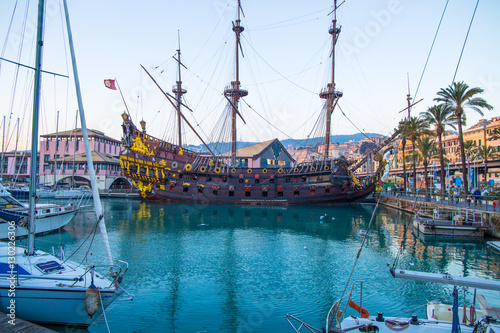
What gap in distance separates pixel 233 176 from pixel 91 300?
134 ft

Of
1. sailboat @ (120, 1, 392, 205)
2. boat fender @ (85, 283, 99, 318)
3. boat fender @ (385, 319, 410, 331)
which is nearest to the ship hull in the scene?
sailboat @ (120, 1, 392, 205)

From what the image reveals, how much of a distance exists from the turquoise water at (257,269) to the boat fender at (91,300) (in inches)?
63.7

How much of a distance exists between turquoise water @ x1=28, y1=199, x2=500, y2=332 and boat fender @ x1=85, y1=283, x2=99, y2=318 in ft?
5.31

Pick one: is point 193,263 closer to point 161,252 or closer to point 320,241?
point 161,252

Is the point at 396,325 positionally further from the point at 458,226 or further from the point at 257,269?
the point at 458,226

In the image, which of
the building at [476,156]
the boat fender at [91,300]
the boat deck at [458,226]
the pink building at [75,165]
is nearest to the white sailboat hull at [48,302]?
the boat fender at [91,300]

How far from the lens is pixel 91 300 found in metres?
8.03

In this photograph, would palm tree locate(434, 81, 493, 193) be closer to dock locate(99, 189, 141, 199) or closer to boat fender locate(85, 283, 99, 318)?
boat fender locate(85, 283, 99, 318)

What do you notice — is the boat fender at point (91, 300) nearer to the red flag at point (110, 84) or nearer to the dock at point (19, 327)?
the dock at point (19, 327)

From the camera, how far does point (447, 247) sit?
65.5 ft

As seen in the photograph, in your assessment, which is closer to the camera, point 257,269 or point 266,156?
point 257,269

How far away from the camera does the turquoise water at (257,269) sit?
10406 millimetres

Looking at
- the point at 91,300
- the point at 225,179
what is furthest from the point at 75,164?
the point at 91,300

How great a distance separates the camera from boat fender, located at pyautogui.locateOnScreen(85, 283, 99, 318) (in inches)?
316
